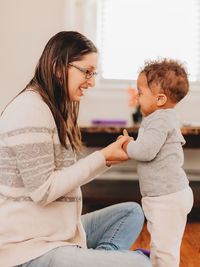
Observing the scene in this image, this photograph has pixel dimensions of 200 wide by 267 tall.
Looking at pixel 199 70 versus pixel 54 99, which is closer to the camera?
pixel 54 99

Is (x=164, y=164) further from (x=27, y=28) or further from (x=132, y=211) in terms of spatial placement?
(x=27, y=28)

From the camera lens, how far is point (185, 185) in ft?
3.99

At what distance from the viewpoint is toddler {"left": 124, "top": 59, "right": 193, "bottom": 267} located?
116 cm

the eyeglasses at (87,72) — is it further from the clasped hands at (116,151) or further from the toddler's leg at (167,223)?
the toddler's leg at (167,223)

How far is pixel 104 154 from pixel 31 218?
32 centimetres

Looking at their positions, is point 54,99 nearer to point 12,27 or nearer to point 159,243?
point 159,243

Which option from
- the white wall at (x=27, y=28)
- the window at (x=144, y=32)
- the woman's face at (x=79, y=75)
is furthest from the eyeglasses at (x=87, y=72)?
the window at (x=144, y=32)

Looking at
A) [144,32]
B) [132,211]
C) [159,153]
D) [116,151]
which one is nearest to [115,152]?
[116,151]

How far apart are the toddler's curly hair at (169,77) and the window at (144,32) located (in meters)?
1.55

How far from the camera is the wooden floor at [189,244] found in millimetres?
1728

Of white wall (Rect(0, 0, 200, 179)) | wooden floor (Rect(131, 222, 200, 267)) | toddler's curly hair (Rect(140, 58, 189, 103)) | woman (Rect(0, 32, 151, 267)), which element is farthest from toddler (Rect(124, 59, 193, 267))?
white wall (Rect(0, 0, 200, 179))

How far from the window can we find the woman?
5.32 ft

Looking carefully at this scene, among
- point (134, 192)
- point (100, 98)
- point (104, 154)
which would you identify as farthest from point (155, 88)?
point (100, 98)

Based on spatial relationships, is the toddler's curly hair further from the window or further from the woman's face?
the window
